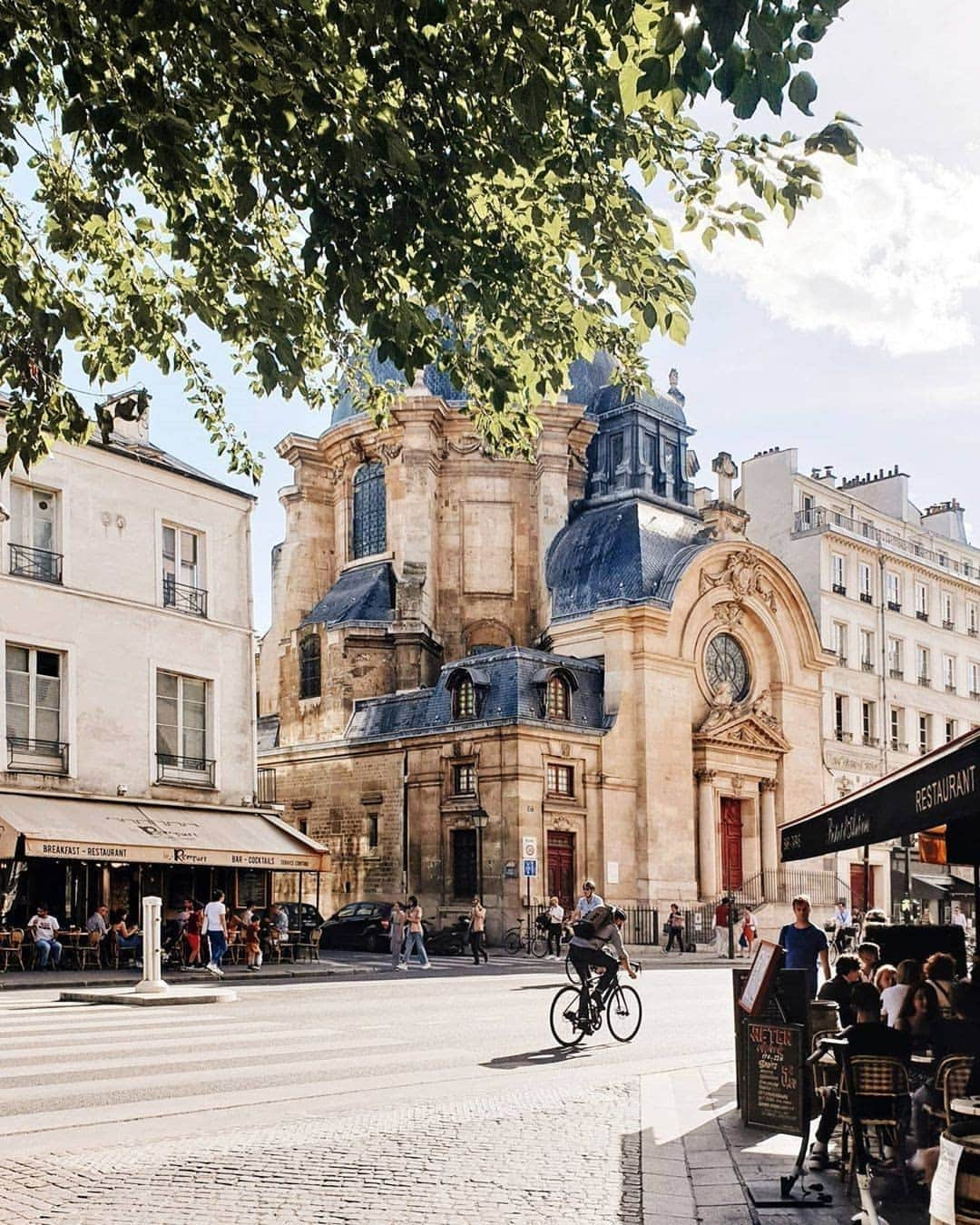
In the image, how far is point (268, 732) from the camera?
51.9 m

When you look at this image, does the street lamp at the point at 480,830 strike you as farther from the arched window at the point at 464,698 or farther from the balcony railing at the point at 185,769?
the balcony railing at the point at 185,769

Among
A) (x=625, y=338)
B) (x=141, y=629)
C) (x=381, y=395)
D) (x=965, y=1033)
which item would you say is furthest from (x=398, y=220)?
(x=141, y=629)

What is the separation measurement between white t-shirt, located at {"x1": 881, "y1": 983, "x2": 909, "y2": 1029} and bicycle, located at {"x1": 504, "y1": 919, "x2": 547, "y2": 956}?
27530mm

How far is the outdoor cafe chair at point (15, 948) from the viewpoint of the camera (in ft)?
85.3

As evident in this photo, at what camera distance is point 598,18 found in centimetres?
706

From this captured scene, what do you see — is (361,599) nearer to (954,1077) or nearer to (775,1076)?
(775,1076)

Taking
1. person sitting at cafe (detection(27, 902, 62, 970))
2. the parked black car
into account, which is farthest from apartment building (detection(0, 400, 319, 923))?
the parked black car

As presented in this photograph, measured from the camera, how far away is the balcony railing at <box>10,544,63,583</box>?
1113 inches

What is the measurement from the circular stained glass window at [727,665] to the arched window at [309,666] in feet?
42.4

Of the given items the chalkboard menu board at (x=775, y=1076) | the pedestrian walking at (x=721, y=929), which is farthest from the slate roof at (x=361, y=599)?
the chalkboard menu board at (x=775, y=1076)

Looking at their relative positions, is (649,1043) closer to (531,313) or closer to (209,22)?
(531,313)

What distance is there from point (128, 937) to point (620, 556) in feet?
78.1

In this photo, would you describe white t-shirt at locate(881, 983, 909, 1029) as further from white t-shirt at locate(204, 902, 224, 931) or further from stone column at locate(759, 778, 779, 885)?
stone column at locate(759, 778, 779, 885)

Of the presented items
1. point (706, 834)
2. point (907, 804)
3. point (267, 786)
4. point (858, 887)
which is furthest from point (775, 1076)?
point (858, 887)
